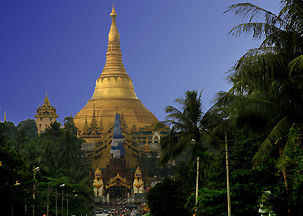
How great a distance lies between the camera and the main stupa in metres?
121

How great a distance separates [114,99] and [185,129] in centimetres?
8940

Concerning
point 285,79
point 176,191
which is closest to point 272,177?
point 285,79

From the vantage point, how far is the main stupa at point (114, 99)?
120625mm

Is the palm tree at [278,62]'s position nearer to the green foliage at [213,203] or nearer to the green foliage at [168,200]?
the green foliage at [213,203]

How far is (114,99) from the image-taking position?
12375 cm

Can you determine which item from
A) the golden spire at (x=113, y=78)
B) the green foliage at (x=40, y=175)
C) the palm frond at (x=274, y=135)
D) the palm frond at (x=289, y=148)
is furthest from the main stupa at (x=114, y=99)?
the palm frond at (x=274, y=135)

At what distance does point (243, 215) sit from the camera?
2612 centimetres

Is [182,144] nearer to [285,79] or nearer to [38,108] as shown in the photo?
[285,79]

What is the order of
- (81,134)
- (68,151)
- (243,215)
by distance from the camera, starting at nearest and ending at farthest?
1. (243,215)
2. (68,151)
3. (81,134)

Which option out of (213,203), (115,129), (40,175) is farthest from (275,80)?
(115,129)

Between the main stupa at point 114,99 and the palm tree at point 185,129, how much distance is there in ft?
274

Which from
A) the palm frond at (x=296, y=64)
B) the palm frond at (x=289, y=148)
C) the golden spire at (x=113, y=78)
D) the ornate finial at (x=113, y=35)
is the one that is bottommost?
the palm frond at (x=289, y=148)

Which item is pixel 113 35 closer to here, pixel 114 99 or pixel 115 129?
pixel 114 99

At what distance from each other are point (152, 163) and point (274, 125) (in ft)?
276
